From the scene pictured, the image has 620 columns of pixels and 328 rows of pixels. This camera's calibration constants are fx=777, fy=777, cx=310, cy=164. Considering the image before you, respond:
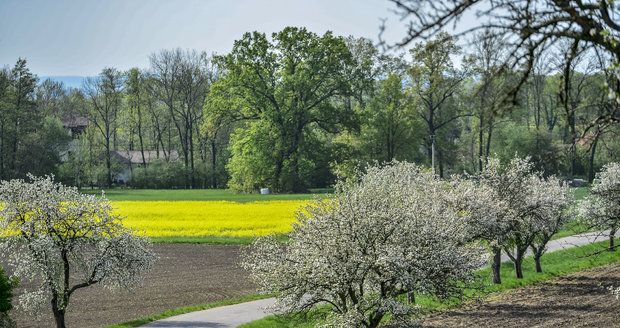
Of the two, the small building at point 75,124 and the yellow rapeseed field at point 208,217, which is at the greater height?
the small building at point 75,124

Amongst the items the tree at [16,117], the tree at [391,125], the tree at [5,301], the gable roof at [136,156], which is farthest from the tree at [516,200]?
the gable roof at [136,156]

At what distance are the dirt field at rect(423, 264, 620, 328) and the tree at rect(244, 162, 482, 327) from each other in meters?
3.77

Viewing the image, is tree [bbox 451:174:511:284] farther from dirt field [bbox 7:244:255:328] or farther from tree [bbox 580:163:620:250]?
dirt field [bbox 7:244:255:328]

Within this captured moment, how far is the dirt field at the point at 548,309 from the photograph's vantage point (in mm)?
20756

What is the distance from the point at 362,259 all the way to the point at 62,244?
31.9 ft

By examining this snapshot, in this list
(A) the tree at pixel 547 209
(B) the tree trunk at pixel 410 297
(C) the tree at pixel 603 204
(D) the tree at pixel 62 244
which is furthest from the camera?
(C) the tree at pixel 603 204

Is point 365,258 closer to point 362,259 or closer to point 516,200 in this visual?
point 362,259

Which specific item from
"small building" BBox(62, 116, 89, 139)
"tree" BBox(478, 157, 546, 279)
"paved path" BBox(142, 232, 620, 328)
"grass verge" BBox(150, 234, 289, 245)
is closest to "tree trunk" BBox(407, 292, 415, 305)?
"paved path" BBox(142, 232, 620, 328)

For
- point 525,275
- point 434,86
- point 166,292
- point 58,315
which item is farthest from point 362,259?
point 434,86

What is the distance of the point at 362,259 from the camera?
16.5 metres

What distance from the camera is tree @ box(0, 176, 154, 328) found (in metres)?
21.6

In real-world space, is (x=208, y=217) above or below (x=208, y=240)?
above

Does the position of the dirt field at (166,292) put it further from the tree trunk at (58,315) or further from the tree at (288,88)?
the tree at (288,88)

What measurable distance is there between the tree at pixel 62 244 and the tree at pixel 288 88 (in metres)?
48.9
